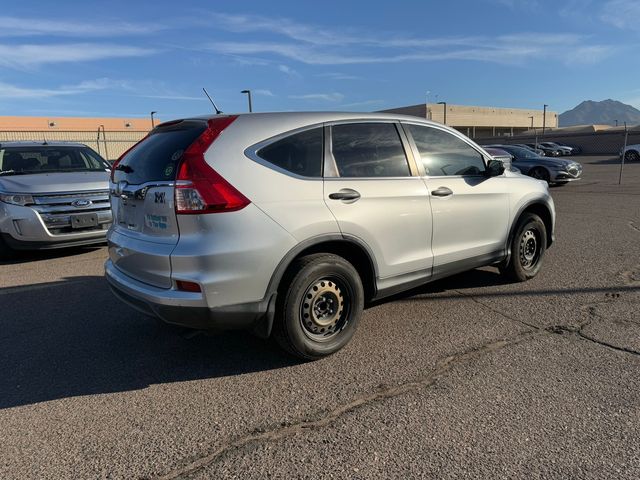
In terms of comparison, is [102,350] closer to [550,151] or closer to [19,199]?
[19,199]

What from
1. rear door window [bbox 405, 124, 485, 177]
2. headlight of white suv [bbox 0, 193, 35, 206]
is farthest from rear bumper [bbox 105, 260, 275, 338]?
headlight of white suv [bbox 0, 193, 35, 206]

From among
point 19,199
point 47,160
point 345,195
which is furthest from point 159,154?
point 47,160

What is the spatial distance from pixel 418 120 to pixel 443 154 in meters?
0.41

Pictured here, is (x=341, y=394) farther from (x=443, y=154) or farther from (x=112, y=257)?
(x=443, y=154)

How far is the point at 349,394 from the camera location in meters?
3.18

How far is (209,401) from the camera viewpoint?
3.14 metres

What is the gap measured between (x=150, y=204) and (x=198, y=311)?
82 centimetres

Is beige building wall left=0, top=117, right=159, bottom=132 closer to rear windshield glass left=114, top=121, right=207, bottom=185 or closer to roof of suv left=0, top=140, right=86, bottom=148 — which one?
roof of suv left=0, top=140, right=86, bottom=148

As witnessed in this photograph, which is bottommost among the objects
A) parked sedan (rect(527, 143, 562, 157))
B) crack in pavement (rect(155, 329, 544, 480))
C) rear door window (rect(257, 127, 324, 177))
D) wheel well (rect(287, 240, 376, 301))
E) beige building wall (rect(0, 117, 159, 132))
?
crack in pavement (rect(155, 329, 544, 480))

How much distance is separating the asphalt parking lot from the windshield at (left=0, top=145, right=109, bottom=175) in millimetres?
3531

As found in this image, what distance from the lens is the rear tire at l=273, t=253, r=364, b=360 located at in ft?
11.1

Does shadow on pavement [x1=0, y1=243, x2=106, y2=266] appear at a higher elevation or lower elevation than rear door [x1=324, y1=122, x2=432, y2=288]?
lower

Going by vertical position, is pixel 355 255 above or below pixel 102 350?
above

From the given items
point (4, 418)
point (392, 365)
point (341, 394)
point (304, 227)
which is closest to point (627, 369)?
point (392, 365)
